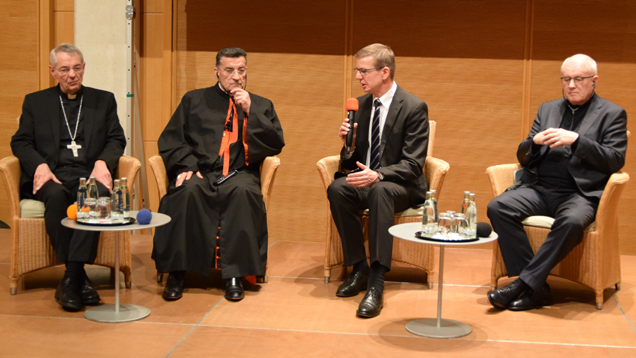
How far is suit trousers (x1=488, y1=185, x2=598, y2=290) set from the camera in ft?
12.0

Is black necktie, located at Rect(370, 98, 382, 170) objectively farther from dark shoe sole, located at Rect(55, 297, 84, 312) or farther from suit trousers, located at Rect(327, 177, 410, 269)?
dark shoe sole, located at Rect(55, 297, 84, 312)

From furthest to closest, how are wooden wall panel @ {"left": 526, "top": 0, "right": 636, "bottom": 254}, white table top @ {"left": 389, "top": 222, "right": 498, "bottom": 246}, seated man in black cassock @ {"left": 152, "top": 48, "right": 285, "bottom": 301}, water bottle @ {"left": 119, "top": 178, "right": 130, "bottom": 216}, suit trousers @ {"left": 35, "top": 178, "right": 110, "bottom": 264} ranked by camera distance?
wooden wall panel @ {"left": 526, "top": 0, "right": 636, "bottom": 254} < seated man in black cassock @ {"left": 152, "top": 48, "right": 285, "bottom": 301} < suit trousers @ {"left": 35, "top": 178, "right": 110, "bottom": 264} < water bottle @ {"left": 119, "top": 178, "right": 130, "bottom": 216} < white table top @ {"left": 389, "top": 222, "right": 498, "bottom": 246}

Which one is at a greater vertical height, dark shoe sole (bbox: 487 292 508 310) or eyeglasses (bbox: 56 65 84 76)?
eyeglasses (bbox: 56 65 84 76)

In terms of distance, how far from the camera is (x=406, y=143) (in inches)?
160

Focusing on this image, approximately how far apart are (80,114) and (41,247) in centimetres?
86

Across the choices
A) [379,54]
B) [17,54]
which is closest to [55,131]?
[17,54]

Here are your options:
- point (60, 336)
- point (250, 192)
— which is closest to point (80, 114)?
point (250, 192)

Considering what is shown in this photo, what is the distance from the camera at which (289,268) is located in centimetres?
457

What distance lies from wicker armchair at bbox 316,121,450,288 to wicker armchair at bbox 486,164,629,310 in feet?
1.33

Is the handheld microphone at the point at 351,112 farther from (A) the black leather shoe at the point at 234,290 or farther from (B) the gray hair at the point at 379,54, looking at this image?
(A) the black leather shoe at the point at 234,290

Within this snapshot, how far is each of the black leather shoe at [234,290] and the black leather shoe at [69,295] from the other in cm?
77

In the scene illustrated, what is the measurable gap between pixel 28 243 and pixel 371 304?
1933mm

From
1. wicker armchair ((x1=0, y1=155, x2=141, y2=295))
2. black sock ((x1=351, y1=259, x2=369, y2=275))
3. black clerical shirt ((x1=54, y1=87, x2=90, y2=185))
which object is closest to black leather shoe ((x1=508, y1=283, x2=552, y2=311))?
black sock ((x1=351, y1=259, x2=369, y2=275))

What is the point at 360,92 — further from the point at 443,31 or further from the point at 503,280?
the point at 503,280
